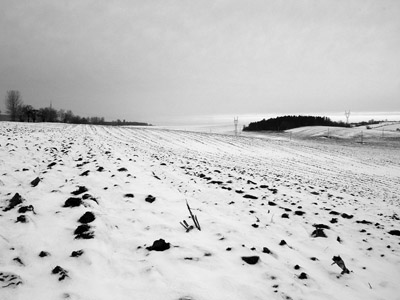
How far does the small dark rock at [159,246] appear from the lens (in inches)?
145

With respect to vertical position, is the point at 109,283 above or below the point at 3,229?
below

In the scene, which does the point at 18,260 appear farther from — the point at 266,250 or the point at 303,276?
the point at 303,276

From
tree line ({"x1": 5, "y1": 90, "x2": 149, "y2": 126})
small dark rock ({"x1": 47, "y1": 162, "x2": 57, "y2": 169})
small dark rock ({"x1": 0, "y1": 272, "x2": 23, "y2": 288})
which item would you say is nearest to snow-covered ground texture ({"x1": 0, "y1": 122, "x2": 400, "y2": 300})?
small dark rock ({"x1": 0, "y1": 272, "x2": 23, "y2": 288})

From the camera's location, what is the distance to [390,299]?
10.7 ft

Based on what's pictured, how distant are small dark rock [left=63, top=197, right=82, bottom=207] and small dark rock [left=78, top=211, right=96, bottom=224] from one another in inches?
26.8

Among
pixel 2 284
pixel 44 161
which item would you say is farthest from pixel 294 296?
pixel 44 161

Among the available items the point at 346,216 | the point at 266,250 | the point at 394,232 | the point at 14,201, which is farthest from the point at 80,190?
the point at 394,232

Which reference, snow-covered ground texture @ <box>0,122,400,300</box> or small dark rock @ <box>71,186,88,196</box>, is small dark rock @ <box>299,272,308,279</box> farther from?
small dark rock @ <box>71,186,88,196</box>

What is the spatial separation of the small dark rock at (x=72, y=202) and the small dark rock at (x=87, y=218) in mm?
681

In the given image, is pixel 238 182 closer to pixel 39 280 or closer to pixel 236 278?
pixel 236 278

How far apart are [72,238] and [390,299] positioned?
16.3 ft

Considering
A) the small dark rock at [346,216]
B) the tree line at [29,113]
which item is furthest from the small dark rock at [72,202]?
the tree line at [29,113]

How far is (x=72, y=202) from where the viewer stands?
190 inches

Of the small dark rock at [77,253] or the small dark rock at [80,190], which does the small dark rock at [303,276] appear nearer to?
the small dark rock at [77,253]
